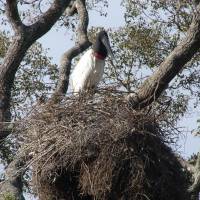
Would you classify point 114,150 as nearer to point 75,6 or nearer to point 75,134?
point 75,134

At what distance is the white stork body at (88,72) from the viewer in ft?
31.9

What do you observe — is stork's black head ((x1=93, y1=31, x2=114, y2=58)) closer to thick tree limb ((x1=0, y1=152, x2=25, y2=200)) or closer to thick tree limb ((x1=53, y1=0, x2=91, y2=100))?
thick tree limb ((x1=53, y1=0, x2=91, y2=100))

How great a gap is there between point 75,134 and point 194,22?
160cm

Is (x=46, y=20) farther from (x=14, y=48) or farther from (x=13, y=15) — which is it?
(x=14, y=48)

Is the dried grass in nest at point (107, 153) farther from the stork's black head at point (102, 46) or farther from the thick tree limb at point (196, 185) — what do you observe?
the stork's black head at point (102, 46)

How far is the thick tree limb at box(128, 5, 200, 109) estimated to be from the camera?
7.93 metres

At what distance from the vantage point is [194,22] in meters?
8.04

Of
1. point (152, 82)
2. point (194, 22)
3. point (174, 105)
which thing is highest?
point (174, 105)

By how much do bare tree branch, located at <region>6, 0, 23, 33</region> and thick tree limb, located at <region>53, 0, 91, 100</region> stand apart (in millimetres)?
845

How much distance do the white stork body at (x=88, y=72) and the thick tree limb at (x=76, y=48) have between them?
0.68ft

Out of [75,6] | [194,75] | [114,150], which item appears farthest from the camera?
[194,75]

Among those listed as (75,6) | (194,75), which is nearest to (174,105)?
(194,75)

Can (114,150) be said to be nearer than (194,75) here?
Yes

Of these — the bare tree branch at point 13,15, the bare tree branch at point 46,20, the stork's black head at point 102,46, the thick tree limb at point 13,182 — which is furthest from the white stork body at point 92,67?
the thick tree limb at point 13,182
